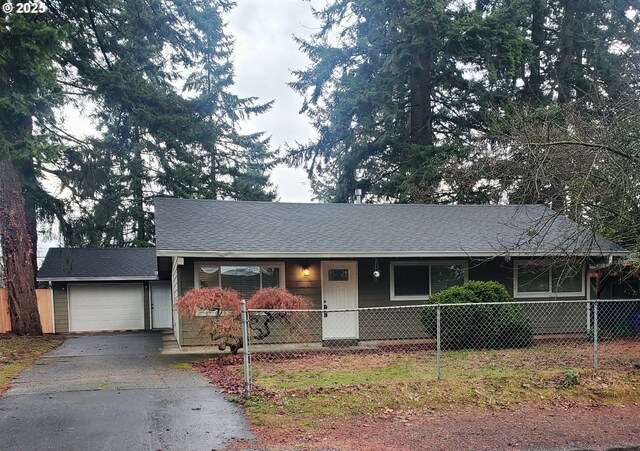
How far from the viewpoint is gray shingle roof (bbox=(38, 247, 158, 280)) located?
56.2 feet

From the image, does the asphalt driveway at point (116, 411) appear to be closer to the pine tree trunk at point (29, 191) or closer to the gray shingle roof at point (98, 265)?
the pine tree trunk at point (29, 191)

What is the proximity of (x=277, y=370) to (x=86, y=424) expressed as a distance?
3.48m

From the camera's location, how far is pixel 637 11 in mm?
19969

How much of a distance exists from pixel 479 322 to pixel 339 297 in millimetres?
3354

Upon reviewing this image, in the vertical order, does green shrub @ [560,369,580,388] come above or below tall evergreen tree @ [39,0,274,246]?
below

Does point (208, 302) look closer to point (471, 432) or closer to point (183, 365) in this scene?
point (183, 365)

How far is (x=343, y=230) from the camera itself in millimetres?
12383

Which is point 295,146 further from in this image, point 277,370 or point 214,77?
point 277,370

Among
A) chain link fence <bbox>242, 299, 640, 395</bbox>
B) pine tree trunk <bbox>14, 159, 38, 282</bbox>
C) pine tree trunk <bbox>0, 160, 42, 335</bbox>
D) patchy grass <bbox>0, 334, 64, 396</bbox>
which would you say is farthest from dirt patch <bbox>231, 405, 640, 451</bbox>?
pine tree trunk <bbox>14, 159, 38, 282</bbox>

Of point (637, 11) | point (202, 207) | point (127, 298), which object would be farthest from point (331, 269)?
point (637, 11)

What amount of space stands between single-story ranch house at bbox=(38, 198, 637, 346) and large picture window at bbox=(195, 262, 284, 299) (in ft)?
0.08

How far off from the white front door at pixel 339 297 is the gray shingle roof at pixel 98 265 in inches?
329

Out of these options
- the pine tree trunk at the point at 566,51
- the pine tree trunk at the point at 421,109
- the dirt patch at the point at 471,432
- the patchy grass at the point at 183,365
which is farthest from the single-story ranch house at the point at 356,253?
the pine tree trunk at the point at 566,51

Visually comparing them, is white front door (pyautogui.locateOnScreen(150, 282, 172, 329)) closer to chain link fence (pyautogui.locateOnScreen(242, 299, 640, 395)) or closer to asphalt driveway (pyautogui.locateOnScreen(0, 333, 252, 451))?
chain link fence (pyautogui.locateOnScreen(242, 299, 640, 395))
